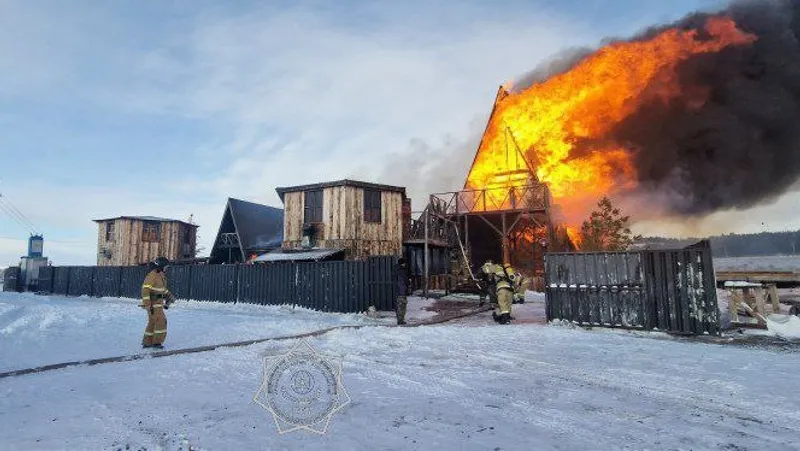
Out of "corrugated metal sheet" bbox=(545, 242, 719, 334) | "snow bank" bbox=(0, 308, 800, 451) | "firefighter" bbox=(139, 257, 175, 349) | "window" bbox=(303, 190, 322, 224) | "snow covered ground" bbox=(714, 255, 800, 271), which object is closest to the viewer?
"snow bank" bbox=(0, 308, 800, 451)

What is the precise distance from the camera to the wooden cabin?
2270 cm

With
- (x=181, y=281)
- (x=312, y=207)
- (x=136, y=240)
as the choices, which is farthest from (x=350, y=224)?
(x=136, y=240)

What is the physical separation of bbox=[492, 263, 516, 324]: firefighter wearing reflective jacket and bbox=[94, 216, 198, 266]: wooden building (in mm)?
32218

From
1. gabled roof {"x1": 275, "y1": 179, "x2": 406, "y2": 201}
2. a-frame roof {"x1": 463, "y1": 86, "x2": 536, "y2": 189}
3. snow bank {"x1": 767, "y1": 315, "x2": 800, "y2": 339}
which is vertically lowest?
snow bank {"x1": 767, "y1": 315, "x2": 800, "y2": 339}

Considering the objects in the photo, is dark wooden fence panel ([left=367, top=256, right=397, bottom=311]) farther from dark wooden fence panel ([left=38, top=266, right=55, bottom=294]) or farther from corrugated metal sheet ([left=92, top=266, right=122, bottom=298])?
dark wooden fence panel ([left=38, top=266, right=55, bottom=294])

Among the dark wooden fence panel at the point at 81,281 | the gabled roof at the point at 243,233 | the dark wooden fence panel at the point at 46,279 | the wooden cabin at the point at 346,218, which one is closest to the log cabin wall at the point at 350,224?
the wooden cabin at the point at 346,218

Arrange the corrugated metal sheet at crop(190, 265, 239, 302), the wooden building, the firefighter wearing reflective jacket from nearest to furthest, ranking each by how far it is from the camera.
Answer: the firefighter wearing reflective jacket
the corrugated metal sheet at crop(190, 265, 239, 302)
the wooden building

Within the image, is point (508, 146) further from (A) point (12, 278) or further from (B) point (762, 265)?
(B) point (762, 265)

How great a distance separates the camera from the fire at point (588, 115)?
2648cm

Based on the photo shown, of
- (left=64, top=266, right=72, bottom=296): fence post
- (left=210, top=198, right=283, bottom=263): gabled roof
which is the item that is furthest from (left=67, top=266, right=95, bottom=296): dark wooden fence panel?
(left=210, top=198, right=283, bottom=263): gabled roof

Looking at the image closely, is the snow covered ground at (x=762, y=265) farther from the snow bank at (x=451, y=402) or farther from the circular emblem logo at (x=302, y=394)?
the circular emblem logo at (x=302, y=394)

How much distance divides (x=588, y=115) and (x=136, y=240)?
36134mm

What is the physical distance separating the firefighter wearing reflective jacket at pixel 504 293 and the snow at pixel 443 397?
257cm

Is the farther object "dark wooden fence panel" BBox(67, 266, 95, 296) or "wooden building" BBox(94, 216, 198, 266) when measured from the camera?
"wooden building" BBox(94, 216, 198, 266)
